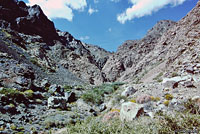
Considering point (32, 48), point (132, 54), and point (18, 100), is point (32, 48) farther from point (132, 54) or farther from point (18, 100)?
point (132, 54)

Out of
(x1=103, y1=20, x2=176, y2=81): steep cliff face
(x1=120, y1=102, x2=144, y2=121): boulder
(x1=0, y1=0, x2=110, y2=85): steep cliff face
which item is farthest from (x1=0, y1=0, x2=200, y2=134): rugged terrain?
(x1=103, y1=20, x2=176, y2=81): steep cliff face

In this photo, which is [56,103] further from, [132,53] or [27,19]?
[132,53]

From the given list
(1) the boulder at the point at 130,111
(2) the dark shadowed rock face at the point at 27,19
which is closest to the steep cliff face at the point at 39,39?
(2) the dark shadowed rock face at the point at 27,19

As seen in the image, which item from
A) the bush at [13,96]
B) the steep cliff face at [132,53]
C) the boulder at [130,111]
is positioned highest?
the steep cliff face at [132,53]

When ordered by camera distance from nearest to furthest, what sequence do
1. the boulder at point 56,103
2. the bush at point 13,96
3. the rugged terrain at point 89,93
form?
the rugged terrain at point 89,93 → the bush at point 13,96 → the boulder at point 56,103

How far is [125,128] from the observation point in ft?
11.6

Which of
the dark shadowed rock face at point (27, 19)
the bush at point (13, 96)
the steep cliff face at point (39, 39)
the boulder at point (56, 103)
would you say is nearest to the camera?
the bush at point (13, 96)

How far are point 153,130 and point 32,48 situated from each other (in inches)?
1148

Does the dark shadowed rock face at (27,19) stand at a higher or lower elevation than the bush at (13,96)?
higher

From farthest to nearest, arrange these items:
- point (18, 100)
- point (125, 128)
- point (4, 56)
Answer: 1. point (4, 56)
2. point (18, 100)
3. point (125, 128)

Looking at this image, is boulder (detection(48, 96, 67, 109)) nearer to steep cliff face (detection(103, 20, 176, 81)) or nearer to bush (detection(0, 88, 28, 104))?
bush (detection(0, 88, 28, 104))

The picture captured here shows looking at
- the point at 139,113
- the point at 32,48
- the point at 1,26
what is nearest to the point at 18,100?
the point at 139,113

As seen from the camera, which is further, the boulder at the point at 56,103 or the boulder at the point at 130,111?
the boulder at the point at 56,103

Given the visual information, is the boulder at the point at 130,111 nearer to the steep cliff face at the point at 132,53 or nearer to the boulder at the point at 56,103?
the boulder at the point at 56,103
